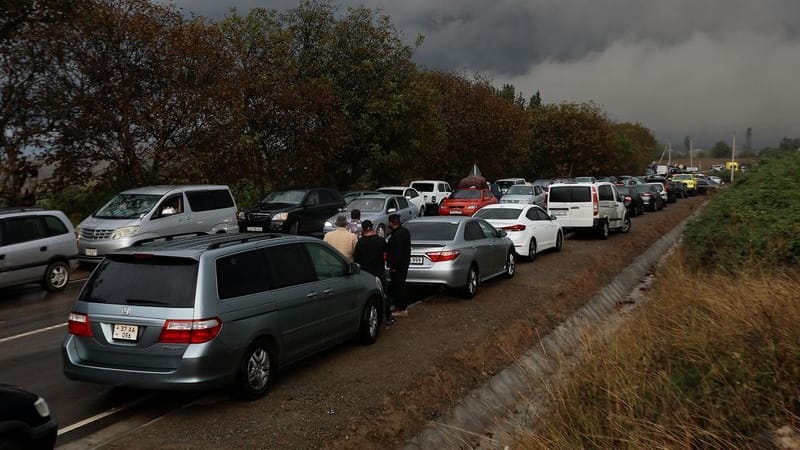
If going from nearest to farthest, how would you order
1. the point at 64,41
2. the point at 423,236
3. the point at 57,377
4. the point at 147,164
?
the point at 57,377 < the point at 423,236 < the point at 64,41 < the point at 147,164

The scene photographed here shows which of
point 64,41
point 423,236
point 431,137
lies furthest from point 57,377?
point 431,137

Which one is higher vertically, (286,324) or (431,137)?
(431,137)

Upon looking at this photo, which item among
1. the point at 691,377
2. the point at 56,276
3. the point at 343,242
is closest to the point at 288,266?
the point at 343,242

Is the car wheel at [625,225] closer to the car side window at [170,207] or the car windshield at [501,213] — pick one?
the car windshield at [501,213]

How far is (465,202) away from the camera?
27250mm

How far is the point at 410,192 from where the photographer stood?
29312mm

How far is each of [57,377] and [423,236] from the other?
6.53 m

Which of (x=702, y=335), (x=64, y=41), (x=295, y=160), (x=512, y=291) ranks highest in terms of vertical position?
(x=64, y=41)

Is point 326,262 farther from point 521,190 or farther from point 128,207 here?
point 521,190

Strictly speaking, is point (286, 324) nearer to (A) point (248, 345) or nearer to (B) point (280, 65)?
(A) point (248, 345)

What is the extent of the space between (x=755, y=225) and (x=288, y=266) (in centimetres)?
815

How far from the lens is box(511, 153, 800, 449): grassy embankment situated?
4.59 metres

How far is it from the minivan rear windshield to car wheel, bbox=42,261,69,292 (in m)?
7.56

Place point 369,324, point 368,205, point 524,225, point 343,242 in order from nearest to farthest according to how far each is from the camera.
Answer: point 369,324
point 343,242
point 524,225
point 368,205
